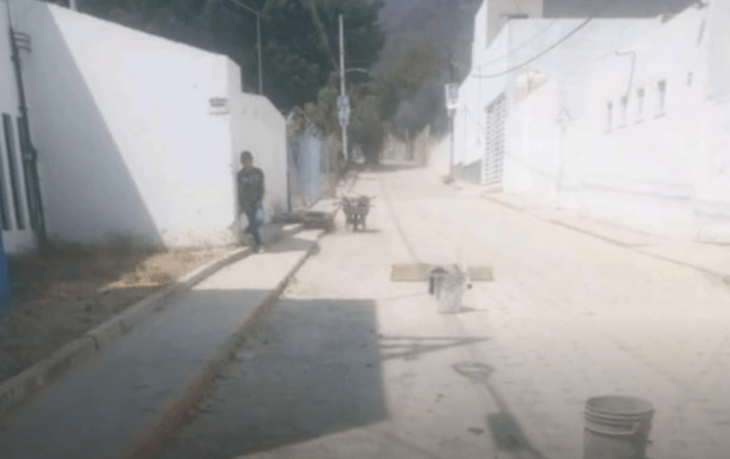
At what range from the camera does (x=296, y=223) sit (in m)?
13.8

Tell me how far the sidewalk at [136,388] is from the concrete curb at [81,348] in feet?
0.28

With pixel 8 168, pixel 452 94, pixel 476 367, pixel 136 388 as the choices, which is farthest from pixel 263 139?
pixel 452 94

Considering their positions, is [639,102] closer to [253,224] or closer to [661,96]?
[661,96]

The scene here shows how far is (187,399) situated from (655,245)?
31.2 feet

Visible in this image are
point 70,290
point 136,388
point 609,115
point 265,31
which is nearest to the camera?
point 136,388

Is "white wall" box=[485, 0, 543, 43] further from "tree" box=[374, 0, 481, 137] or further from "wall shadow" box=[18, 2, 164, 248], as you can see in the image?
"wall shadow" box=[18, 2, 164, 248]

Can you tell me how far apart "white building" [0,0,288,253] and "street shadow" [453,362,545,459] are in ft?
→ 19.2

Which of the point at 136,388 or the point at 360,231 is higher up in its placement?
the point at 136,388

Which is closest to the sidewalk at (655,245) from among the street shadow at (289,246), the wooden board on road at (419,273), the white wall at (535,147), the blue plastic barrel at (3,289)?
the white wall at (535,147)

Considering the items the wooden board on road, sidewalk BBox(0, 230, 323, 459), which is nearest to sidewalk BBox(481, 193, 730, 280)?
the wooden board on road

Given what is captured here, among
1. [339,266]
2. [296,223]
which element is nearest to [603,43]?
[296,223]

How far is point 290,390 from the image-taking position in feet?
14.1

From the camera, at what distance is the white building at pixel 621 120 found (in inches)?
397

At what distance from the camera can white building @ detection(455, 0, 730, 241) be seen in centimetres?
1009
